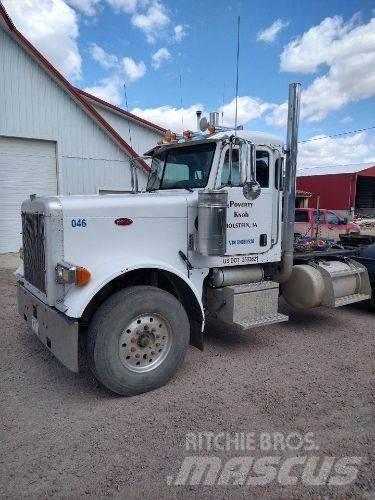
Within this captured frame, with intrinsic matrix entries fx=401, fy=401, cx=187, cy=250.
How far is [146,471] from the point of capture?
2885 mm

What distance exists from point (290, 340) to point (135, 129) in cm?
1575

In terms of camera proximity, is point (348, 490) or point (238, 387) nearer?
point (348, 490)

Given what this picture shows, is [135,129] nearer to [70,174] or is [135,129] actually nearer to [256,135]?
[70,174]

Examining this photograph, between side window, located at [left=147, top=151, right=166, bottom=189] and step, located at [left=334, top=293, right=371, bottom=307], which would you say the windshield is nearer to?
side window, located at [left=147, top=151, right=166, bottom=189]

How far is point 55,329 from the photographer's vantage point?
3854 millimetres

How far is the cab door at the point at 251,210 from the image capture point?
4676 millimetres

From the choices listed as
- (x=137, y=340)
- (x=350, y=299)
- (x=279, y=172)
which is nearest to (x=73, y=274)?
(x=137, y=340)

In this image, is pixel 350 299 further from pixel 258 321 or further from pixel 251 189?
pixel 251 189

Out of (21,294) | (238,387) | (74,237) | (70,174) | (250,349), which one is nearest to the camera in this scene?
(74,237)

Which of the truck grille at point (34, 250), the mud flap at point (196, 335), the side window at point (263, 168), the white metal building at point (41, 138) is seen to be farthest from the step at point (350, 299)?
the white metal building at point (41, 138)

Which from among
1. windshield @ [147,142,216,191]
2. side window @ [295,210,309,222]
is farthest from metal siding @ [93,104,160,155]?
windshield @ [147,142,216,191]

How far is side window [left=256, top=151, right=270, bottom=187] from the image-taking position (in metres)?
4.91

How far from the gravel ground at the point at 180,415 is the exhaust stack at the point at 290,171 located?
1.31m

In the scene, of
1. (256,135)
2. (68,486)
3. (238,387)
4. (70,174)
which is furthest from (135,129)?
(68,486)
